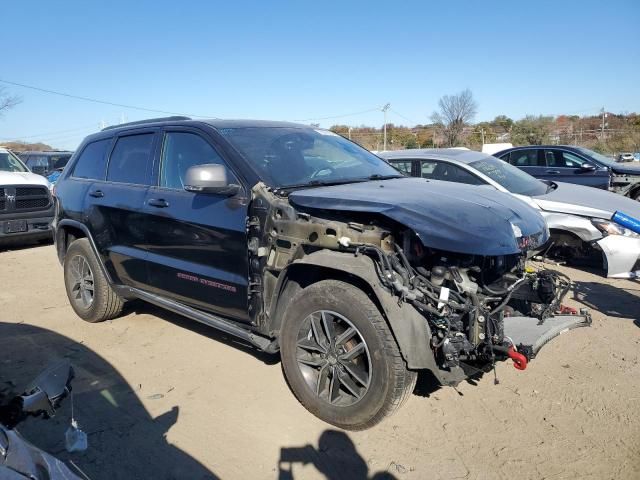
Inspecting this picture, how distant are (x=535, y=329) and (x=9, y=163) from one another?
10959mm

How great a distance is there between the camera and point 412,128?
157 feet

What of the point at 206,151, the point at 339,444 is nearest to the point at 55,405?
the point at 339,444

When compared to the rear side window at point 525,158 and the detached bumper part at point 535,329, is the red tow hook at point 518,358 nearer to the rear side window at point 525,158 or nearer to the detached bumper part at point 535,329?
the detached bumper part at point 535,329

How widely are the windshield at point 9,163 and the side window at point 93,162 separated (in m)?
6.14

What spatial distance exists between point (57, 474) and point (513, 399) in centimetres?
299

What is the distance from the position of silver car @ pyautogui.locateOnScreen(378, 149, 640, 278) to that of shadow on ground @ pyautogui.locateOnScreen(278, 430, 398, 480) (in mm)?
3817

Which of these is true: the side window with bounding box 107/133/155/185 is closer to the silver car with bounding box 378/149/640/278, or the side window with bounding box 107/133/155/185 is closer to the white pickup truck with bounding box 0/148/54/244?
the silver car with bounding box 378/149/640/278

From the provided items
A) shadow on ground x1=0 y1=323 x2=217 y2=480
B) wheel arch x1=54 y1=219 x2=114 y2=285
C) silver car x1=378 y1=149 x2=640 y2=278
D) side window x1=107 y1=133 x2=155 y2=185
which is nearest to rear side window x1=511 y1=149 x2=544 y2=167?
silver car x1=378 y1=149 x2=640 y2=278

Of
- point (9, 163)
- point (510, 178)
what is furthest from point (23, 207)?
point (510, 178)

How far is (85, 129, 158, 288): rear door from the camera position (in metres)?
4.37

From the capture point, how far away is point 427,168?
Result: 7.60 metres

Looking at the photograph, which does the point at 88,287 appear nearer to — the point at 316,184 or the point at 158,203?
the point at 158,203

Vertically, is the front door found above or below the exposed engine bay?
above

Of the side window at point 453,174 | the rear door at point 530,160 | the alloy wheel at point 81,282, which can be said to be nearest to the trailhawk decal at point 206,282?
the alloy wheel at point 81,282
